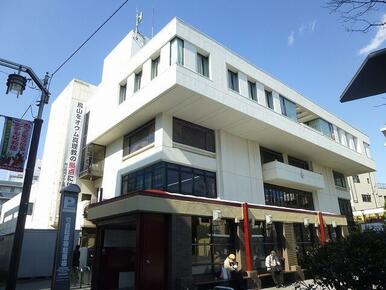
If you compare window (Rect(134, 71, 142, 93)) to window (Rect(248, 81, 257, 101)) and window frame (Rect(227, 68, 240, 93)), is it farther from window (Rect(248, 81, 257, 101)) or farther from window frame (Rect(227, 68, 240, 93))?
window (Rect(248, 81, 257, 101))

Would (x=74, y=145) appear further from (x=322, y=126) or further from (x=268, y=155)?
(x=322, y=126)

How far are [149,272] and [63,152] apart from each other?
17.3 metres

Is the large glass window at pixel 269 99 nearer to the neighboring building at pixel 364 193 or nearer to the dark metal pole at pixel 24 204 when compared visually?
the dark metal pole at pixel 24 204

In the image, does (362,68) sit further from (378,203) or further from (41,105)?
(378,203)

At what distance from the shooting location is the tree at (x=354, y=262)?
611 cm

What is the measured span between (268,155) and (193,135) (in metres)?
8.06

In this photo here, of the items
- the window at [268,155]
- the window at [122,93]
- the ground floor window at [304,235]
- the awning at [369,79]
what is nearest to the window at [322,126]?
the window at [268,155]

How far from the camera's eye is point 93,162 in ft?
83.2

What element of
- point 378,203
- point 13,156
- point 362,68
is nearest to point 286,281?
point 13,156

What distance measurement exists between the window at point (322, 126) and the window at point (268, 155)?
499 cm

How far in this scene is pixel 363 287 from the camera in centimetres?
617

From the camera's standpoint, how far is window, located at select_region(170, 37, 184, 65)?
58.5ft

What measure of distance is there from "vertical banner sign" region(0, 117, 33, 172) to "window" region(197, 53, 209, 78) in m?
10.7

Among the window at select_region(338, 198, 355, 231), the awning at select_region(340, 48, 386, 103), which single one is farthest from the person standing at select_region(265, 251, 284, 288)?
the window at select_region(338, 198, 355, 231)
